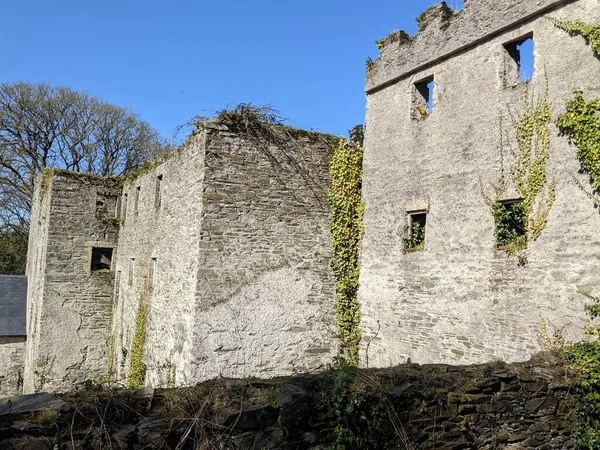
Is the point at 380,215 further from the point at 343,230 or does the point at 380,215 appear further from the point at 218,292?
the point at 218,292

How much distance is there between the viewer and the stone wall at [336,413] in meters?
3.86

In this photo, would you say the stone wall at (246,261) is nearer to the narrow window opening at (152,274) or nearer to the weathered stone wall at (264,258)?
the weathered stone wall at (264,258)

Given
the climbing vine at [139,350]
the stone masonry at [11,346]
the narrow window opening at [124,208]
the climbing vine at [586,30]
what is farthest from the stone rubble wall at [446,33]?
the stone masonry at [11,346]

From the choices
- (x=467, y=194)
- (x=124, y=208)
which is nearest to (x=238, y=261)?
(x=467, y=194)

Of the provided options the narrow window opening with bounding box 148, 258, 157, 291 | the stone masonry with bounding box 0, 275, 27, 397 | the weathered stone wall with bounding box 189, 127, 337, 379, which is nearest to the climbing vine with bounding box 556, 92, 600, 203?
the weathered stone wall with bounding box 189, 127, 337, 379

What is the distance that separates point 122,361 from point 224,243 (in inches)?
291

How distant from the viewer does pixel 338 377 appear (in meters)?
5.00

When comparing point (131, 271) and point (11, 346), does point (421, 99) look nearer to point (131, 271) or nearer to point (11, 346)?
point (131, 271)

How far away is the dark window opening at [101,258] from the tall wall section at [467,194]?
1080 cm

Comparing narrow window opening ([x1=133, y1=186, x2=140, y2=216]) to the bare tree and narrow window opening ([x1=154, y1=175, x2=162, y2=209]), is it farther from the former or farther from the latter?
the bare tree

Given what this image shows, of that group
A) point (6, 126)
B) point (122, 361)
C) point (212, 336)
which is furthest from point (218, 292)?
point (6, 126)

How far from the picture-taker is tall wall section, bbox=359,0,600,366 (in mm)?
7285

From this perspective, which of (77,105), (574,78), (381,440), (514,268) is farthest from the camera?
(77,105)

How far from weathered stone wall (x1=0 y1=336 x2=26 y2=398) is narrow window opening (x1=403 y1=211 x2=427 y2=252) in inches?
595
